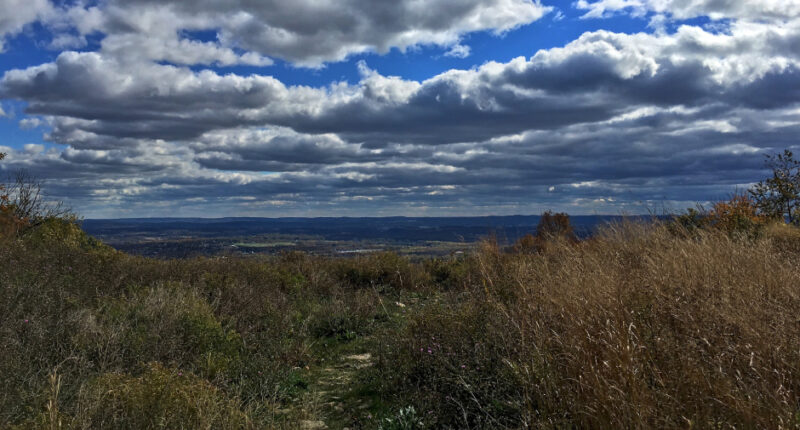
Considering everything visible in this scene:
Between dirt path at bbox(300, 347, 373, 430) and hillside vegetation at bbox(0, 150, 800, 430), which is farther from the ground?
hillside vegetation at bbox(0, 150, 800, 430)

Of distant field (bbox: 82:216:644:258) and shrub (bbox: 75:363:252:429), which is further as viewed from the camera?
distant field (bbox: 82:216:644:258)

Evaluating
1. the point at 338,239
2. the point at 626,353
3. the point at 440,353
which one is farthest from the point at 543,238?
the point at 338,239

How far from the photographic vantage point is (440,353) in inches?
224

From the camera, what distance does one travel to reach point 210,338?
21.6 feet

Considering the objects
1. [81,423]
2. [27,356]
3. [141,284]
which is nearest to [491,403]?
[81,423]

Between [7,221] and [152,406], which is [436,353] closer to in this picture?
[152,406]

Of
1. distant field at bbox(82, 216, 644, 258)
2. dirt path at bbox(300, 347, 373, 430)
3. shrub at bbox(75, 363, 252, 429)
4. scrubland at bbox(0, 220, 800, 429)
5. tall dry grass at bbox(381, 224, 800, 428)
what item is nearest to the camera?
tall dry grass at bbox(381, 224, 800, 428)

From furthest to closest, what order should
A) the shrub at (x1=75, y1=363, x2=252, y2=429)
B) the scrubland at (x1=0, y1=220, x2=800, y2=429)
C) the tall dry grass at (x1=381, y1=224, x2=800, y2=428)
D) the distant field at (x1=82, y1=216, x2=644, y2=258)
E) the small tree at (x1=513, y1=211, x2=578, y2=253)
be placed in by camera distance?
the distant field at (x1=82, y1=216, x2=644, y2=258) < the small tree at (x1=513, y1=211, x2=578, y2=253) < the shrub at (x1=75, y1=363, x2=252, y2=429) < the scrubland at (x1=0, y1=220, x2=800, y2=429) < the tall dry grass at (x1=381, y1=224, x2=800, y2=428)

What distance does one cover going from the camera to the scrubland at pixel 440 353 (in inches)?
132

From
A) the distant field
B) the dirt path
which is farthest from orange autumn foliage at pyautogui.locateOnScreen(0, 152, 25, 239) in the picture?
the dirt path

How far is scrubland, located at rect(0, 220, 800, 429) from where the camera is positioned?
3359 mm

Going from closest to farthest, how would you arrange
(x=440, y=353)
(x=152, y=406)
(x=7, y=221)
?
1. (x=152, y=406)
2. (x=440, y=353)
3. (x=7, y=221)

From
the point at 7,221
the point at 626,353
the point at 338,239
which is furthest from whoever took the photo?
the point at 338,239

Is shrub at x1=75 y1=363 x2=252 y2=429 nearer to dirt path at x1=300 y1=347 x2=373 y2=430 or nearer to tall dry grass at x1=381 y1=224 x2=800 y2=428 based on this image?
dirt path at x1=300 y1=347 x2=373 y2=430
